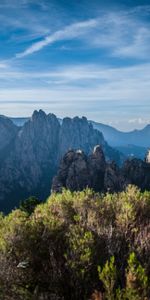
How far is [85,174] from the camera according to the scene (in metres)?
191

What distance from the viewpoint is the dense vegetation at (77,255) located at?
27078mm

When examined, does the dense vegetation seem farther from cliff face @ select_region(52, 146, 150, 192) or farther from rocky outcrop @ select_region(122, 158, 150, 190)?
rocky outcrop @ select_region(122, 158, 150, 190)

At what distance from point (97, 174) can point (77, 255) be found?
16359 cm

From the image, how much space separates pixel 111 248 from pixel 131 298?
7.72 meters

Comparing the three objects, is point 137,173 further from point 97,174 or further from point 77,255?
point 77,255

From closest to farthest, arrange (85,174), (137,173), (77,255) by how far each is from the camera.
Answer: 1. (77,255)
2. (137,173)
3. (85,174)

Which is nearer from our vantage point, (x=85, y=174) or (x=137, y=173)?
(x=137, y=173)

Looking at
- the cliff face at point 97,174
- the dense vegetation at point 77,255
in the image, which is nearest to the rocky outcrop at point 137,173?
the cliff face at point 97,174

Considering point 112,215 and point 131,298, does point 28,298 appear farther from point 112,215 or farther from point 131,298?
point 112,215

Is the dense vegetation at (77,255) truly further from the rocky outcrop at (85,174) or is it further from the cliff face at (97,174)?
the cliff face at (97,174)

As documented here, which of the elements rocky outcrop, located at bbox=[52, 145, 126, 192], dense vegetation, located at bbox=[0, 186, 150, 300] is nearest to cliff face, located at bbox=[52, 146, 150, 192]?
rocky outcrop, located at bbox=[52, 145, 126, 192]

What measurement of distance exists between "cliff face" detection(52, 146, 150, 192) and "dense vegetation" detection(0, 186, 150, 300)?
142 meters

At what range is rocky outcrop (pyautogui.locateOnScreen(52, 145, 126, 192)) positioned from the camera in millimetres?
180125

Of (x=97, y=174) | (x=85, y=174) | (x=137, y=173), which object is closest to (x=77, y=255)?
(x=137, y=173)
